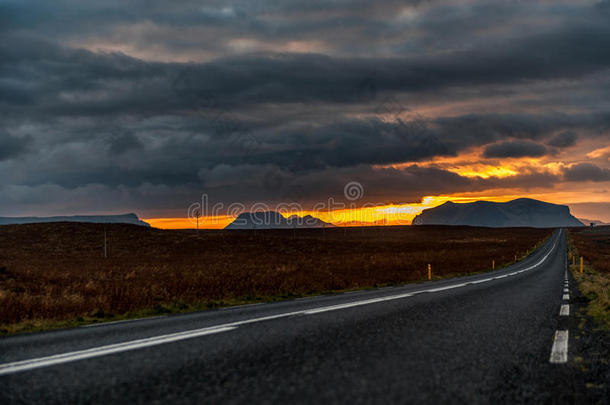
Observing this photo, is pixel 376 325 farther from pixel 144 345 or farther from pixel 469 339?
pixel 144 345

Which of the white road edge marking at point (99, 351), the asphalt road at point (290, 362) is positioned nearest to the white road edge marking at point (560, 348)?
the asphalt road at point (290, 362)

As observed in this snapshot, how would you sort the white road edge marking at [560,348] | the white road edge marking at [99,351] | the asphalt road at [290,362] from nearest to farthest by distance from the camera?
the asphalt road at [290,362] → the white road edge marking at [99,351] → the white road edge marking at [560,348]

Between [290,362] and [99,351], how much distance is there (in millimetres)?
2533

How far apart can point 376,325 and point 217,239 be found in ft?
269

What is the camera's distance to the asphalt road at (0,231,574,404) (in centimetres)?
402

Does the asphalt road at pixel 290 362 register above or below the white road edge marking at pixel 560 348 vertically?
above

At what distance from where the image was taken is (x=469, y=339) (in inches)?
263

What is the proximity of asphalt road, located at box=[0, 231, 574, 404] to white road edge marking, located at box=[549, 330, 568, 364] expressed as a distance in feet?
0.35

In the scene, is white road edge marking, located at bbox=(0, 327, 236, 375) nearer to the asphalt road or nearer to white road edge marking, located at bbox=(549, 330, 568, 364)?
the asphalt road

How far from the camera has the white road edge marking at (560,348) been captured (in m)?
5.70

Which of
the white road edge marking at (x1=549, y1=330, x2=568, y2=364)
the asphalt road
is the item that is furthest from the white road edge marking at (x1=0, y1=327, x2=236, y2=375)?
the white road edge marking at (x1=549, y1=330, x2=568, y2=364)

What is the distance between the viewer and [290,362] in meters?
5.04

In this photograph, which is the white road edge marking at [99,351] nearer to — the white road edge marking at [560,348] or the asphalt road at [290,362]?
the asphalt road at [290,362]

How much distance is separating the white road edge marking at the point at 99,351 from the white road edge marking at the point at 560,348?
15.2 feet
